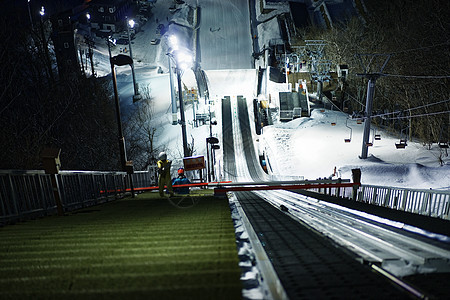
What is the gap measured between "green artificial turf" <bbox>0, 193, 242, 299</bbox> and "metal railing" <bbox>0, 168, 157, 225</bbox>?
180 cm

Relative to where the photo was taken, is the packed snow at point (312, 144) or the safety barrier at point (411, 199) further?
the packed snow at point (312, 144)

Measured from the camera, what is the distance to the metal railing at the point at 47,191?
205 inches

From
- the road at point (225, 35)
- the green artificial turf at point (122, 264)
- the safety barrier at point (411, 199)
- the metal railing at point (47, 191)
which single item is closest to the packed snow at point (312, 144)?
the safety barrier at point (411, 199)

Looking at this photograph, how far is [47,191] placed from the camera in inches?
246

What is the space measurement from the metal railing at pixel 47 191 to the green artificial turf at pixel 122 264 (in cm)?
180

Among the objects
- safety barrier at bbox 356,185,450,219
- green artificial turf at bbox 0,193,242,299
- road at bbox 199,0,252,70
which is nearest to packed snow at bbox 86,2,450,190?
safety barrier at bbox 356,185,450,219

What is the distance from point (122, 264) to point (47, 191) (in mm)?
5360

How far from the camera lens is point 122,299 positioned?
176 cm

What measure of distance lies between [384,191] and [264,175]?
67.0ft

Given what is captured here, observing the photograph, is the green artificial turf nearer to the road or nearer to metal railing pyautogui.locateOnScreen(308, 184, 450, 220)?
metal railing pyautogui.locateOnScreen(308, 184, 450, 220)

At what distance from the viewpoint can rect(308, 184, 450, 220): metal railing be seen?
6215 millimetres

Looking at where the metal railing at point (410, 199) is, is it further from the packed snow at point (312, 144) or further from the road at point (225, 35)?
the road at point (225, 35)

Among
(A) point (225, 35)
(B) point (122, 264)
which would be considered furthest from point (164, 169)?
(A) point (225, 35)

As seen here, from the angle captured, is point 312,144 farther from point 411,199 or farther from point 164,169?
point 164,169
